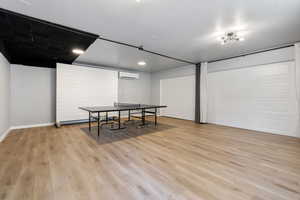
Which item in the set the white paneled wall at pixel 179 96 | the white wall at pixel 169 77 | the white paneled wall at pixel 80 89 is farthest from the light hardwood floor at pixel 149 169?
the white wall at pixel 169 77

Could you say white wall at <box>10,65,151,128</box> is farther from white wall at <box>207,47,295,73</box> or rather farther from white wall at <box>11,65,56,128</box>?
white wall at <box>207,47,295,73</box>

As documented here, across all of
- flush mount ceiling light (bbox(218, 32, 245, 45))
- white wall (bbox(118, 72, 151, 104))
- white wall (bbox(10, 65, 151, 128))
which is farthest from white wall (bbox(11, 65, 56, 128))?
flush mount ceiling light (bbox(218, 32, 245, 45))

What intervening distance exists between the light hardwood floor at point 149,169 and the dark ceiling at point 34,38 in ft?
7.73

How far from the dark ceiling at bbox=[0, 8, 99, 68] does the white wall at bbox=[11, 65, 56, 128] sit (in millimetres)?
468

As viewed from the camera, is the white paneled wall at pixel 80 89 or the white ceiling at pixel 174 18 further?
the white paneled wall at pixel 80 89

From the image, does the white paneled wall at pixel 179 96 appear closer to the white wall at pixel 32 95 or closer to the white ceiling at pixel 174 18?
the white ceiling at pixel 174 18

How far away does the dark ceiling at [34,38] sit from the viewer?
2281 millimetres

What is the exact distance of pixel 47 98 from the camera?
486 centimetres

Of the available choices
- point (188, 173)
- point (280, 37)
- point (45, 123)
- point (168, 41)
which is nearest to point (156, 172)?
point (188, 173)

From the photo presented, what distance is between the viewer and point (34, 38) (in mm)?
2877

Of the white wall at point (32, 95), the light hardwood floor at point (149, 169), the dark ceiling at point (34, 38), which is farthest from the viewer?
the white wall at point (32, 95)

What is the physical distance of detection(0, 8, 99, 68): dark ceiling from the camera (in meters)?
2.28

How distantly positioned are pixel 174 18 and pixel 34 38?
3.05 m

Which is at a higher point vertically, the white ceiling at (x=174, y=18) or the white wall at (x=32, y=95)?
the white ceiling at (x=174, y=18)
